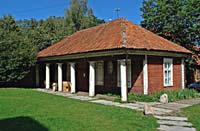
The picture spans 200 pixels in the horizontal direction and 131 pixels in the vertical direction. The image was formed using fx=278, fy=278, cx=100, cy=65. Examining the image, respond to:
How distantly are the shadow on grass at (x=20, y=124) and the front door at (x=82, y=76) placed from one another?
11342 mm

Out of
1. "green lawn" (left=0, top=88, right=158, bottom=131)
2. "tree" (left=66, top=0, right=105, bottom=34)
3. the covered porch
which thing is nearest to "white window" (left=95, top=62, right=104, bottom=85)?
the covered porch

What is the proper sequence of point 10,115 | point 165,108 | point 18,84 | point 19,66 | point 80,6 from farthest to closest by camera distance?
point 80,6
point 18,84
point 19,66
point 165,108
point 10,115

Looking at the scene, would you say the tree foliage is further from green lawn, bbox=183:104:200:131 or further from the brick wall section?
green lawn, bbox=183:104:200:131

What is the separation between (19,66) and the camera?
82.9 feet

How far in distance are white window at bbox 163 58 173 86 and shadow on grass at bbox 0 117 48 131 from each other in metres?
11.3

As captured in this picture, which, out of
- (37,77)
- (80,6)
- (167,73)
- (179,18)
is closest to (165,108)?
(167,73)

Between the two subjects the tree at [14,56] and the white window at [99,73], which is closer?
the white window at [99,73]

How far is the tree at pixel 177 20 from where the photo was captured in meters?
25.7

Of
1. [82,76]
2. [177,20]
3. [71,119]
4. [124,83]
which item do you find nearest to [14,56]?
[82,76]

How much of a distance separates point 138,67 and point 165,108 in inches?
181

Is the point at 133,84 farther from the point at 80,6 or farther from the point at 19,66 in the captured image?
the point at 80,6

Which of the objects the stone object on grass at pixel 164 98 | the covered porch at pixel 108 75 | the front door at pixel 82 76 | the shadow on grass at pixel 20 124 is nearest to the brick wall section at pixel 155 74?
the covered porch at pixel 108 75

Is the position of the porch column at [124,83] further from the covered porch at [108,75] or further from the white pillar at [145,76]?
the white pillar at [145,76]

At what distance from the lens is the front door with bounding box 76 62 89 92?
21828mm
